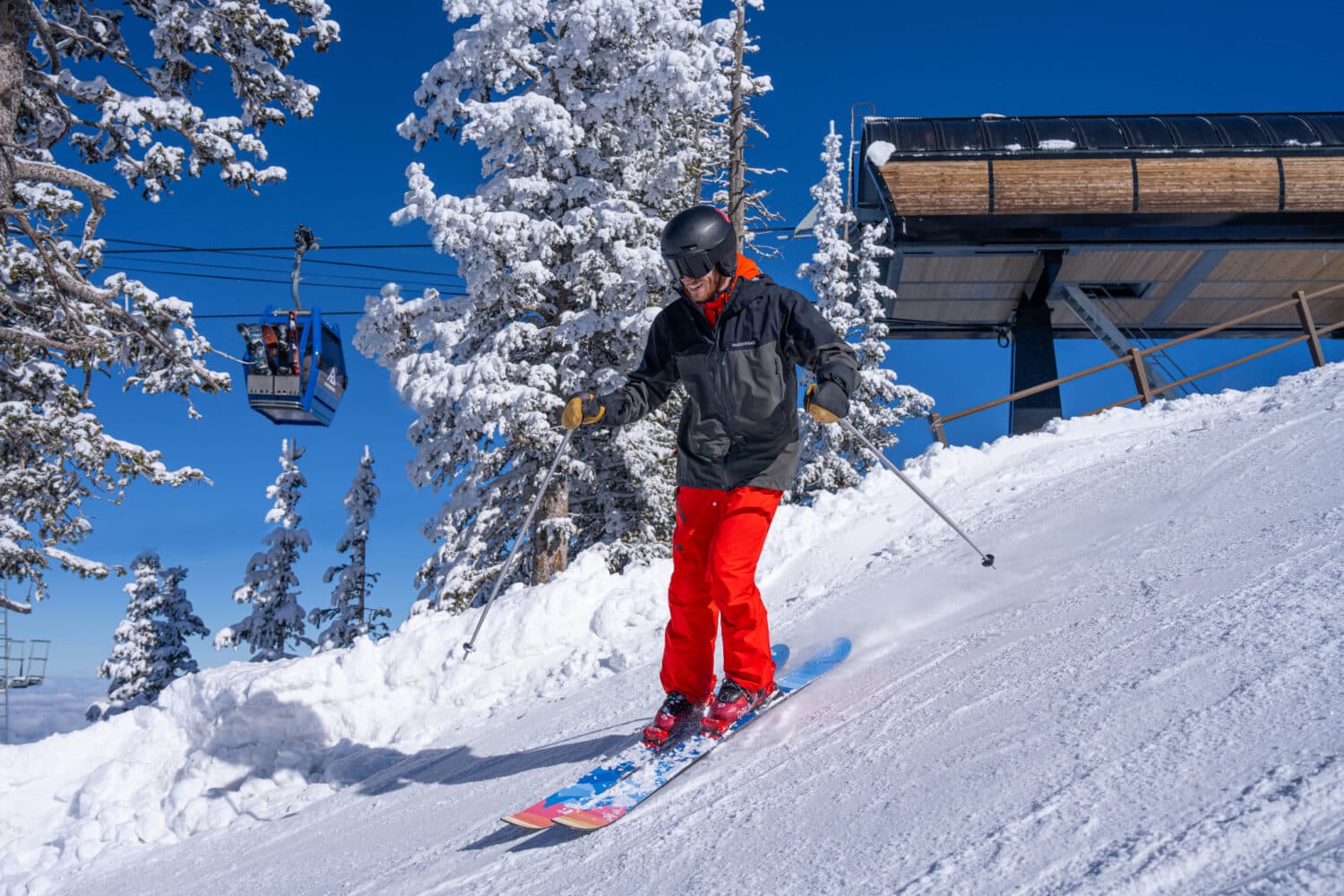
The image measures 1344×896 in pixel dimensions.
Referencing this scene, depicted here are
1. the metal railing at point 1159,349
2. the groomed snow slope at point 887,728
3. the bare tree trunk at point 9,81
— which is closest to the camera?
the groomed snow slope at point 887,728

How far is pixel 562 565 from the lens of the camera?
13336 millimetres

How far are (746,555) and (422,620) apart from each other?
15.4ft

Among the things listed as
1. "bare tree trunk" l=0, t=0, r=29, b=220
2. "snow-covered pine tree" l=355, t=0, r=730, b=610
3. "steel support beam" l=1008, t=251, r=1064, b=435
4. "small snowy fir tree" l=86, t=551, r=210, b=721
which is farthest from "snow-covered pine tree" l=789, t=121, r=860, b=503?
"small snowy fir tree" l=86, t=551, r=210, b=721

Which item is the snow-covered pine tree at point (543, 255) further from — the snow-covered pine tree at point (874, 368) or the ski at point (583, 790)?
the ski at point (583, 790)

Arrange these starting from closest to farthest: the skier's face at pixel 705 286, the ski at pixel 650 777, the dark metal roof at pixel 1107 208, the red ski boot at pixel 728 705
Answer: the ski at pixel 650 777 → the red ski boot at pixel 728 705 → the skier's face at pixel 705 286 → the dark metal roof at pixel 1107 208

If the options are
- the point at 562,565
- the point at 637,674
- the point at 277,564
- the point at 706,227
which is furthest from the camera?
the point at 277,564

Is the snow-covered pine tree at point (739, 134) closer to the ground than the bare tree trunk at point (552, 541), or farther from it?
farther from it

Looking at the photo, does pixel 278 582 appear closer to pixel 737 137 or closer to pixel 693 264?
pixel 737 137

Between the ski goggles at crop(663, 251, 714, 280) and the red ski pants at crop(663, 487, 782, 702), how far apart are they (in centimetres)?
93

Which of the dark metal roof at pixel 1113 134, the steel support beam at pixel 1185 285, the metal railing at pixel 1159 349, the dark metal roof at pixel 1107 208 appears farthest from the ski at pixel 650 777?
the steel support beam at pixel 1185 285

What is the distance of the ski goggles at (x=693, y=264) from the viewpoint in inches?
140

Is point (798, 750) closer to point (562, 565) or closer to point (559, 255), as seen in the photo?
point (562, 565)

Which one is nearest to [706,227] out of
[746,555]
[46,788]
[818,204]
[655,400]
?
[655,400]

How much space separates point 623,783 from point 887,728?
99 cm
